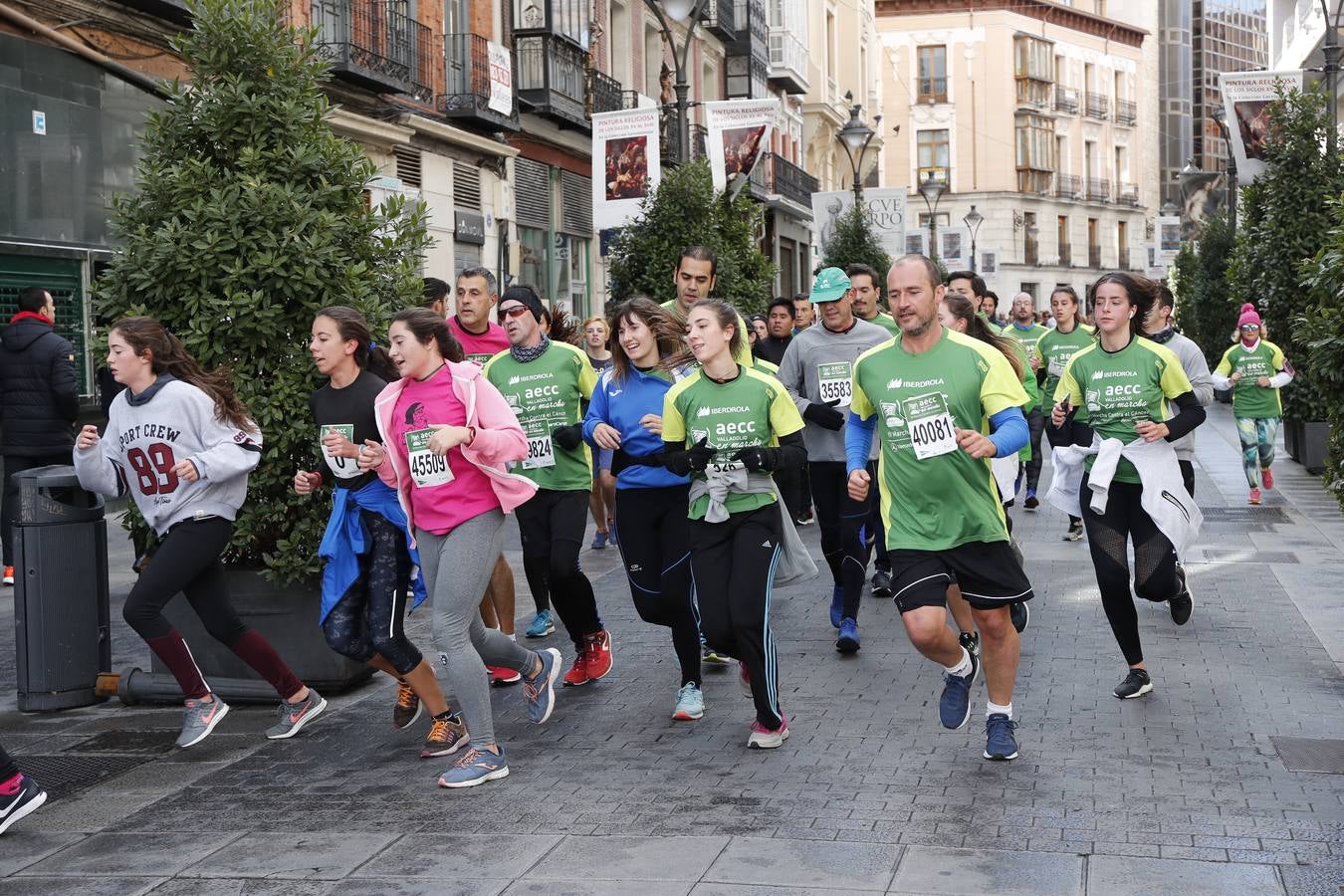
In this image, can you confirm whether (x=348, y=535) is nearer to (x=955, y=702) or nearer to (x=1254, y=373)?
(x=955, y=702)

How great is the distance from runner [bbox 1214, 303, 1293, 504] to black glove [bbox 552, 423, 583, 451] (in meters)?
9.33

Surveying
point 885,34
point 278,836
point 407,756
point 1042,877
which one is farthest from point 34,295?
point 885,34

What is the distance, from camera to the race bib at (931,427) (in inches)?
241

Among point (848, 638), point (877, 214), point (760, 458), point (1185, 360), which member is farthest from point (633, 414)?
point (877, 214)

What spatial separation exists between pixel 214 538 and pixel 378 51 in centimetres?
1509

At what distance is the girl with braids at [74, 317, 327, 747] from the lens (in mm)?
6695

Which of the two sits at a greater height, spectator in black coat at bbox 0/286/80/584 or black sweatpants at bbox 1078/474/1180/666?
spectator in black coat at bbox 0/286/80/584

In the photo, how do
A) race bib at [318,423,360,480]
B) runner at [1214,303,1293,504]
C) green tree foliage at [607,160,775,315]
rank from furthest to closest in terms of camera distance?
green tree foliage at [607,160,775,315] → runner at [1214,303,1293,504] → race bib at [318,423,360,480]

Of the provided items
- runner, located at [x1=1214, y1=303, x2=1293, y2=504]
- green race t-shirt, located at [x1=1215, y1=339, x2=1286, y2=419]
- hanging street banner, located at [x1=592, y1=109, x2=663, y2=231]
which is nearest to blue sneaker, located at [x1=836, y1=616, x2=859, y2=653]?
runner, located at [x1=1214, y1=303, x2=1293, y2=504]

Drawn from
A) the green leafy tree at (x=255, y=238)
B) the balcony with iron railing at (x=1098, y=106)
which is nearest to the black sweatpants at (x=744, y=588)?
the green leafy tree at (x=255, y=238)

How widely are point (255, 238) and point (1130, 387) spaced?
3.91 metres

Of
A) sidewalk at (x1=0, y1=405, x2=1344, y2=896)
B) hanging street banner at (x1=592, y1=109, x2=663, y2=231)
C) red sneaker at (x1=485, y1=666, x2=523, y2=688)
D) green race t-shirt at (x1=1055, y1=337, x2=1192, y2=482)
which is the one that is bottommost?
sidewalk at (x1=0, y1=405, x2=1344, y2=896)

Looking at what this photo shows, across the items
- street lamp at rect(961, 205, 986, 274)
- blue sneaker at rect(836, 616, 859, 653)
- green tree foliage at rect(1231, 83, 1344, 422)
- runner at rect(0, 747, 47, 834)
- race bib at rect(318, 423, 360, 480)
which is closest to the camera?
runner at rect(0, 747, 47, 834)

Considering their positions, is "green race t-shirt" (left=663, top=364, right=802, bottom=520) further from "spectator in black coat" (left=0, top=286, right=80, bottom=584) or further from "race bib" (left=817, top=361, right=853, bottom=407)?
"spectator in black coat" (left=0, top=286, right=80, bottom=584)
